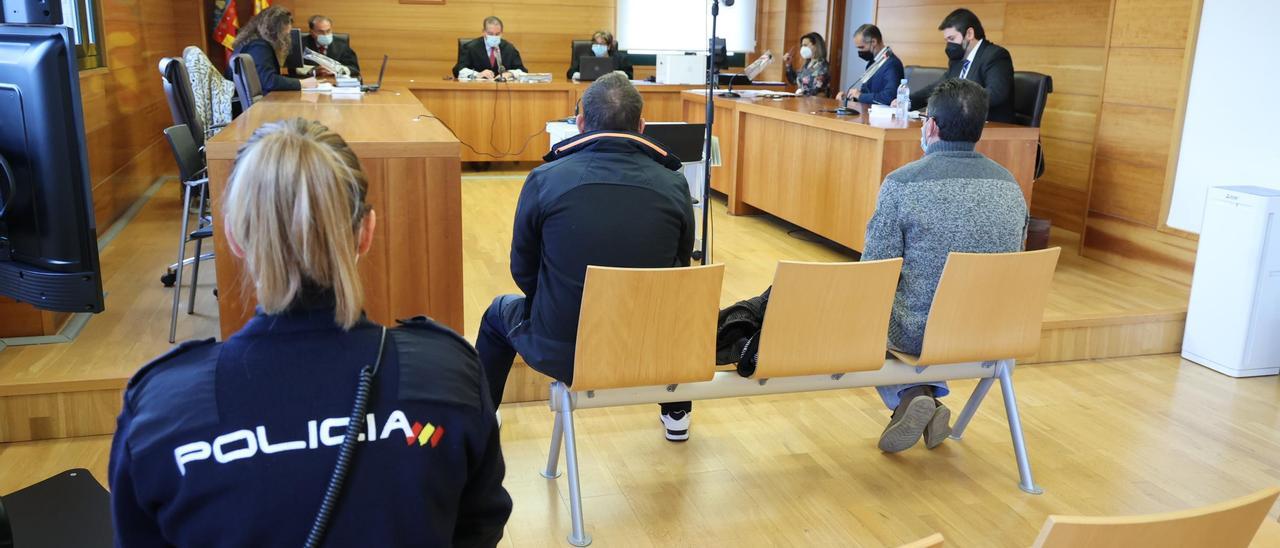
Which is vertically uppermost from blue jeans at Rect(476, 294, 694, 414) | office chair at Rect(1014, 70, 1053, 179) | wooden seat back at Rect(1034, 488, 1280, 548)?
office chair at Rect(1014, 70, 1053, 179)

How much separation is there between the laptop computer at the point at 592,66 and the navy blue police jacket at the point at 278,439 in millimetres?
6854

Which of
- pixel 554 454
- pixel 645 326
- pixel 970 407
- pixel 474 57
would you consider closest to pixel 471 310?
pixel 554 454

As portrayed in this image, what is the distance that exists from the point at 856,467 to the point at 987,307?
623 mm

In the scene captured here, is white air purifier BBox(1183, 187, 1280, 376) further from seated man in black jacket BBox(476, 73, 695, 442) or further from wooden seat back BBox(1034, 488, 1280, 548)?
wooden seat back BBox(1034, 488, 1280, 548)

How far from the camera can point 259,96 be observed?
16.0ft

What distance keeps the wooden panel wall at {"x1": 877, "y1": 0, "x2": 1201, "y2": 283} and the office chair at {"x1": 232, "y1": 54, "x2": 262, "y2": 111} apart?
13.9 ft

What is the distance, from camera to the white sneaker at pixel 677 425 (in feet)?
10.1

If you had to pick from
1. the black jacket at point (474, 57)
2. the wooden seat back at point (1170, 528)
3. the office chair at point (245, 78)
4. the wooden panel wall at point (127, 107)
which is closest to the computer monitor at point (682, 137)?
the office chair at point (245, 78)

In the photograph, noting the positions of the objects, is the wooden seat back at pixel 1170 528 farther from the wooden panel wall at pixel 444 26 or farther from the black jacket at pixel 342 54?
the wooden panel wall at pixel 444 26

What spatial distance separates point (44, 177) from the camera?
4.46ft

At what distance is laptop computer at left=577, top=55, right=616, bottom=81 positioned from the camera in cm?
780

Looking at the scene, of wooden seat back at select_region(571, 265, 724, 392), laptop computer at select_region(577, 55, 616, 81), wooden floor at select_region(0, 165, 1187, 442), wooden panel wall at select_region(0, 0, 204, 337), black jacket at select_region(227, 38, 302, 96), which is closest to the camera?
wooden seat back at select_region(571, 265, 724, 392)

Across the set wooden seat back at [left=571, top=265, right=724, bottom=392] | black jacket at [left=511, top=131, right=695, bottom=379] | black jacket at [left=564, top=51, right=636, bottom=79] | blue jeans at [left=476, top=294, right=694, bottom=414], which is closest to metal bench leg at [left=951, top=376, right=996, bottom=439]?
wooden seat back at [left=571, top=265, right=724, bottom=392]

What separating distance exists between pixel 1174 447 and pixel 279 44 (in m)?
4.74
